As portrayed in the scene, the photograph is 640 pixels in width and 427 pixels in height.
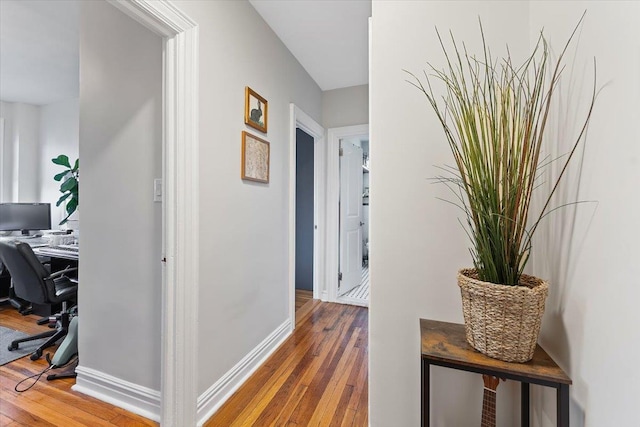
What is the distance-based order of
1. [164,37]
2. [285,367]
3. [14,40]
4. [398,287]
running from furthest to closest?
1. [14,40]
2. [285,367]
3. [164,37]
4. [398,287]

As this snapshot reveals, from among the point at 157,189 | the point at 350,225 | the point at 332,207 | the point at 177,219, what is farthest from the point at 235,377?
the point at 350,225

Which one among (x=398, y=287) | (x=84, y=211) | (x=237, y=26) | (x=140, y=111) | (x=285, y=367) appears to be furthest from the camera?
(x=285, y=367)

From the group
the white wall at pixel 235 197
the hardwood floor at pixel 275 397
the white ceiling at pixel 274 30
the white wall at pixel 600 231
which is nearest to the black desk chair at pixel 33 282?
the hardwood floor at pixel 275 397

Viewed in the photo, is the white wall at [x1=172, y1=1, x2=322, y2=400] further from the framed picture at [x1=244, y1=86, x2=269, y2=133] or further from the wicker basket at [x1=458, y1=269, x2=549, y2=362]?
the wicker basket at [x1=458, y1=269, x2=549, y2=362]

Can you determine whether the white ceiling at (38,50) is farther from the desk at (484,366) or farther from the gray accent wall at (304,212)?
the desk at (484,366)

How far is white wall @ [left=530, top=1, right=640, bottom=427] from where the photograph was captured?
57 cm

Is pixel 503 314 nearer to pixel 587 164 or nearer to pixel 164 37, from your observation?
pixel 587 164

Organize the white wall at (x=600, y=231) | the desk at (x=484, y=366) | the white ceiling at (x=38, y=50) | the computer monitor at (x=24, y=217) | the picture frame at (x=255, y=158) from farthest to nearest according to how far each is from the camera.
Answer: the computer monitor at (x=24, y=217), the white ceiling at (x=38, y=50), the picture frame at (x=255, y=158), the desk at (x=484, y=366), the white wall at (x=600, y=231)

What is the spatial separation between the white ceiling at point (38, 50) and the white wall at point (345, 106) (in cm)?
228

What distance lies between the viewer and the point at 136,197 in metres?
1.44

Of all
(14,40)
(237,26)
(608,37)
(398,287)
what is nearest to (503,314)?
(398,287)

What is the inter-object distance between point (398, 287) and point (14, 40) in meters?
3.67

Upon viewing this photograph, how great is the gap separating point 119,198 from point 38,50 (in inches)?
90.5

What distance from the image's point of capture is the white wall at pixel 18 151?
372 cm
